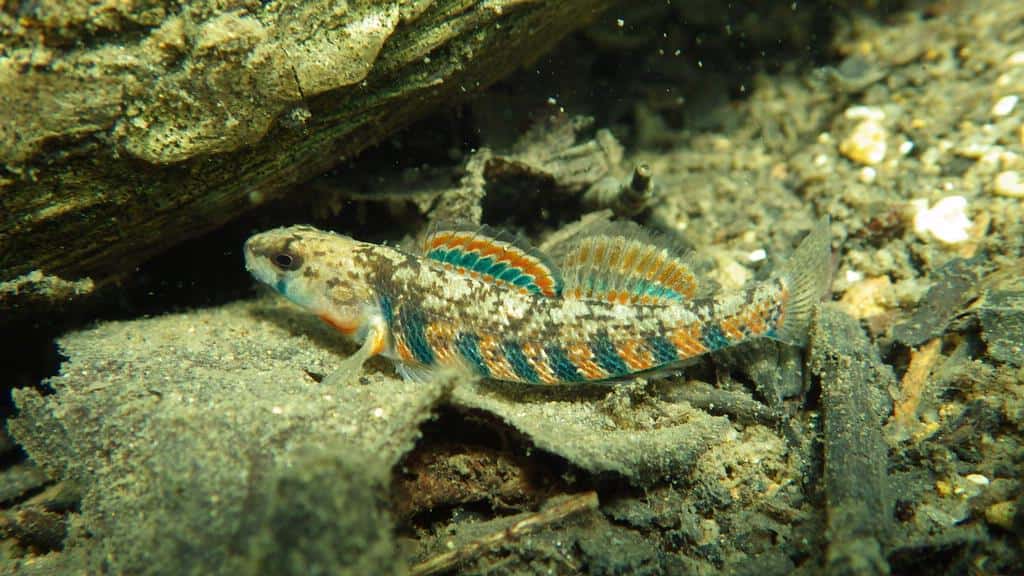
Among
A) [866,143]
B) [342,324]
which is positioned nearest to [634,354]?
[342,324]

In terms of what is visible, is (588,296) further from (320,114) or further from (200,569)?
(200,569)

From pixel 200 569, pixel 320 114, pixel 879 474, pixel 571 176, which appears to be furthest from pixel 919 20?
pixel 200 569

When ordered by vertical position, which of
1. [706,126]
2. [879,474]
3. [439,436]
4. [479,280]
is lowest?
[439,436]

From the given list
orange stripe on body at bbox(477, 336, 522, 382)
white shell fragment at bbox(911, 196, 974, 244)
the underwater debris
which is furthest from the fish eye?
white shell fragment at bbox(911, 196, 974, 244)

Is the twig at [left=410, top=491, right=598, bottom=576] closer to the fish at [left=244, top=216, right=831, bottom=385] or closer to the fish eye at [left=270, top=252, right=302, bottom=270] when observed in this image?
the fish at [left=244, top=216, right=831, bottom=385]

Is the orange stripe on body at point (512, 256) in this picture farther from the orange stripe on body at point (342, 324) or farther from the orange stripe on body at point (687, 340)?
the orange stripe on body at point (342, 324)

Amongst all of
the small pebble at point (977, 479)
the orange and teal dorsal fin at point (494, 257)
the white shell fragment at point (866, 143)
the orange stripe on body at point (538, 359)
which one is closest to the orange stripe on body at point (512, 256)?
the orange and teal dorsal fin at point (494, 257)

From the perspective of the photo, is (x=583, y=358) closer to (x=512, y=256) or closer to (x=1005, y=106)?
(x=512, y=256)
